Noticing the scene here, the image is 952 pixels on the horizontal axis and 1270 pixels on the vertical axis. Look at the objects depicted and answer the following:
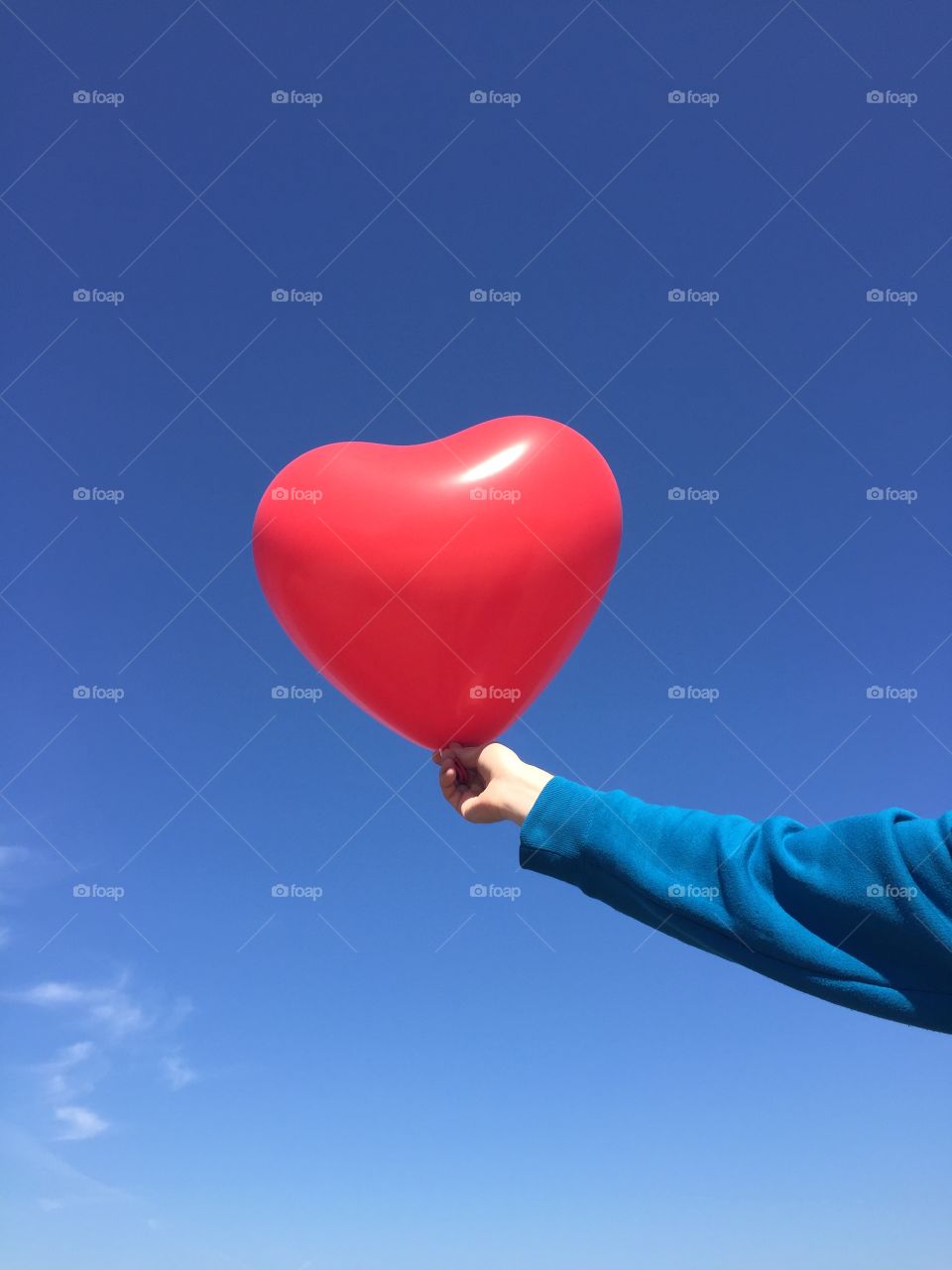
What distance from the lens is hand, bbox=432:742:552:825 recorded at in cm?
234

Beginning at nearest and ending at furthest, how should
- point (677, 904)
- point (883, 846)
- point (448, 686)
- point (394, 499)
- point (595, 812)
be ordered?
point (883, 846) → point (677, 904) → point (595, 812) → point (448, 686) → point (394, 499)

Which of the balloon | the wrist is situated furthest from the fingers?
the wrist

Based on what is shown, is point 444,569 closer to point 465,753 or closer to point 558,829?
point 465,753

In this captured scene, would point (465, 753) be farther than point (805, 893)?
Yes

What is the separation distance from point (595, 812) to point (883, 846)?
1.74 feet

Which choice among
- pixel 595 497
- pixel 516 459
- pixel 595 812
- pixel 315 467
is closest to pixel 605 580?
pixel 595 497

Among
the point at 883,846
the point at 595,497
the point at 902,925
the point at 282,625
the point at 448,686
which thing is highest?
the point at 595,497

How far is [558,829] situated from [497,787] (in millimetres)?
413

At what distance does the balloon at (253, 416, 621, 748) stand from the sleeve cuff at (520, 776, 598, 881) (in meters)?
2.16

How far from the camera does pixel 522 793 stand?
91.9 inches

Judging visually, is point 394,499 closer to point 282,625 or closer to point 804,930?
point 282,625

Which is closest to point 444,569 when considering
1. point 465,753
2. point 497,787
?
point 465,753

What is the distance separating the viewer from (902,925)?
1614 millimetres

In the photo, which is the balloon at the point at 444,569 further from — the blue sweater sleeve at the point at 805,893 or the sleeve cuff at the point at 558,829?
the blue sweater sleeve at the point at 805,893
